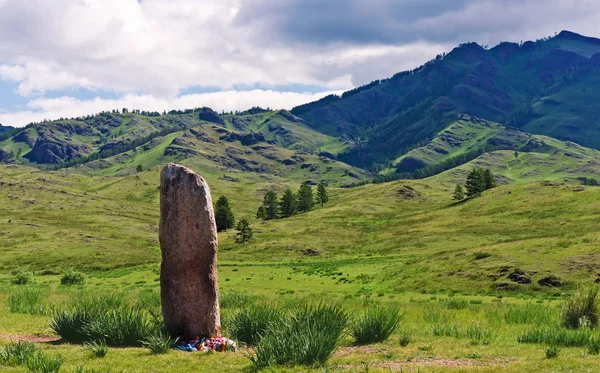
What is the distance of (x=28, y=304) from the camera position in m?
27.3

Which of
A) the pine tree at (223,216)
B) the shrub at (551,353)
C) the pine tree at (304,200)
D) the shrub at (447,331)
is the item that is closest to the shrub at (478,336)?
the shrub at (447,331)

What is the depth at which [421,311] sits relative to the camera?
2806 centimetres

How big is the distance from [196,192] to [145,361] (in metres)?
6.70

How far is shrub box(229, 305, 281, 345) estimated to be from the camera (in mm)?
18516

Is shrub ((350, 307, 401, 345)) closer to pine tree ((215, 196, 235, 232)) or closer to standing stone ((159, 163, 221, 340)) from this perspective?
standing stone ((159, 163, 221, 340))

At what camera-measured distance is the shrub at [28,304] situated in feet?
84.1

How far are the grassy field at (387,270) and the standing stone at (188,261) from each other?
6.70ft

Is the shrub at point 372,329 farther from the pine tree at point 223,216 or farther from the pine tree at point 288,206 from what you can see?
the pine tree at point 288,206

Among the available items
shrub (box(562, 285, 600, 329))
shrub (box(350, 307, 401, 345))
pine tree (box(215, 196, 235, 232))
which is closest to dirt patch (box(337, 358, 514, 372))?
shrub (box(350, 307, 401, 345))

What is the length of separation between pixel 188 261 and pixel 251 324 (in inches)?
144

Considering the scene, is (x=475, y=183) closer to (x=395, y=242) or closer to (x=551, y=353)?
(x=395, y=242)

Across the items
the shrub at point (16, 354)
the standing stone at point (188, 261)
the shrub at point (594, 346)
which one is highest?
the standing stone at point (188, 261)

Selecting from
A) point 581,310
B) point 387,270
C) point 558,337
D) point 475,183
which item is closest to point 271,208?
point 475,183

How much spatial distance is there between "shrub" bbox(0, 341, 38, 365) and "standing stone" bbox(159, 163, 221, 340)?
5208 millimetres
